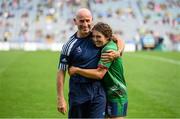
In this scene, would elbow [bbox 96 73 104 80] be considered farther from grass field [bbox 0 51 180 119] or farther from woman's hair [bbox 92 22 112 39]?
grass field [bbox 0 51 180 119]

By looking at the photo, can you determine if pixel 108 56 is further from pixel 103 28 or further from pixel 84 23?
pixel 84 23

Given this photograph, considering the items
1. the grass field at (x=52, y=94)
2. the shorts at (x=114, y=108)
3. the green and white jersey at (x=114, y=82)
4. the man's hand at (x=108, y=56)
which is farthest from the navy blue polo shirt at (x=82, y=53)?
the grass field at (x=52, y=94)

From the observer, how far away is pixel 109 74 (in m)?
5.76

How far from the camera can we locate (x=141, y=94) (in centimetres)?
1471

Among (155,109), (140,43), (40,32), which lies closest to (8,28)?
(40,32)

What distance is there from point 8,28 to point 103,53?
45777mm

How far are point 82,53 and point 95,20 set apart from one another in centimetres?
4380

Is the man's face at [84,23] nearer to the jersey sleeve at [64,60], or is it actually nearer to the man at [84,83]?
the man at [84,83]

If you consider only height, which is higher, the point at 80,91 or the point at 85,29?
the point at 85,29

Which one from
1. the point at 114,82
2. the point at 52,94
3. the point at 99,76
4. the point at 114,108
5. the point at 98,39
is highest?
the point at 98,39

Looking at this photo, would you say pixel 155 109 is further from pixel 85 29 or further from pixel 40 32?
pixel 40 32

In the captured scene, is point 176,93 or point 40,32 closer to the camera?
point 176,93

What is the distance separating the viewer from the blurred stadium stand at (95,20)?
156 ft

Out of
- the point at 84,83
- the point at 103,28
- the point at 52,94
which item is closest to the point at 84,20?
the point at 103,28
